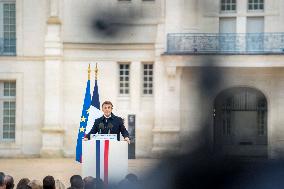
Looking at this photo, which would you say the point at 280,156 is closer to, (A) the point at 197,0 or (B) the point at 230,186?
(B) the point at 230,186

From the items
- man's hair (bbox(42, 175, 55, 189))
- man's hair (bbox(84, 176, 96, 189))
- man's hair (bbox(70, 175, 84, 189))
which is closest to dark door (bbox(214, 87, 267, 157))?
man's hair (bbox(84, 176, 96, 189))

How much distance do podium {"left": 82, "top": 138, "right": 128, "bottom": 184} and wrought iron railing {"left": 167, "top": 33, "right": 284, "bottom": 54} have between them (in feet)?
0.89

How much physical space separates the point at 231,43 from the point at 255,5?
2.8 inches

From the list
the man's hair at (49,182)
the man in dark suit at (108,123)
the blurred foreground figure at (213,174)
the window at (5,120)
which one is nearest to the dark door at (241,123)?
the blurred foreground figure at (213,174)

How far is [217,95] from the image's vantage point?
831 mm

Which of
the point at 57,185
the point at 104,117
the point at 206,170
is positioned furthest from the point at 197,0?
the point at 57,185

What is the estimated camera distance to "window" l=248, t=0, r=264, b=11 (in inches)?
36.5

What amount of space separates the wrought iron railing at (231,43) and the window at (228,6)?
4cm

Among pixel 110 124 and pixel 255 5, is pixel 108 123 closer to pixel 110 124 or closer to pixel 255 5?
pixel 110 124

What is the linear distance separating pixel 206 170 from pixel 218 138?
0.23 ft

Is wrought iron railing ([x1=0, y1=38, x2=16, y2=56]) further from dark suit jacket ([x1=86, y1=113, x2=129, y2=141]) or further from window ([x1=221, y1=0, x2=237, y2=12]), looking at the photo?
dark suit jacket ([x1=86, y1=113, x2=129, y2=141])

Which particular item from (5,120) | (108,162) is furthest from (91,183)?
(5,120)

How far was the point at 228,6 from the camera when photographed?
0.91 metres

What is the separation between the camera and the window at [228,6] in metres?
0.90
